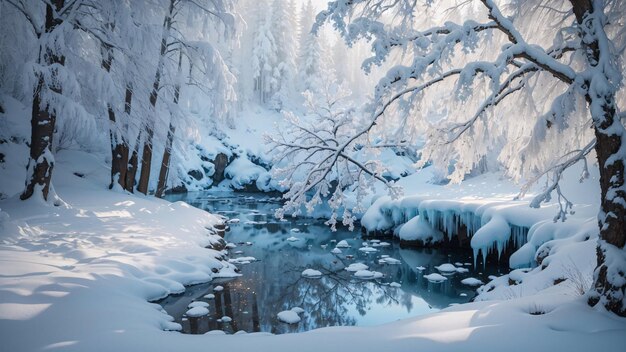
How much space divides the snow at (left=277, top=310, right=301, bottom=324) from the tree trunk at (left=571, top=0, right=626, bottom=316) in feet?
16.9

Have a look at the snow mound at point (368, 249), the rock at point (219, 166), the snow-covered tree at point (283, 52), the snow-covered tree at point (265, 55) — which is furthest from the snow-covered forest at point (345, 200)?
the snow-covered tree at point (265, 55)

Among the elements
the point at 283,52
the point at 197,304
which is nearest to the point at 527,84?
the point at 197,304

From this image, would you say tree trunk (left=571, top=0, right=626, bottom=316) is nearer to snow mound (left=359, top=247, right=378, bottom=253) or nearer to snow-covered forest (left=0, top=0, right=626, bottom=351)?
snow-covered forest (left=0, top=0, right=626, bottom=351)

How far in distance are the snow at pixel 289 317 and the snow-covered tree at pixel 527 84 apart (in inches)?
170

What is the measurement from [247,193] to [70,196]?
980 inches

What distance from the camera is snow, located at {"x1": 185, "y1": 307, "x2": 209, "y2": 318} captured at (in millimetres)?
6523

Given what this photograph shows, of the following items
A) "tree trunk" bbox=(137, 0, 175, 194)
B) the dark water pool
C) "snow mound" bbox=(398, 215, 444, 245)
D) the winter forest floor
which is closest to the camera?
the winter forest floor

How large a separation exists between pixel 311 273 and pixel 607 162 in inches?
337

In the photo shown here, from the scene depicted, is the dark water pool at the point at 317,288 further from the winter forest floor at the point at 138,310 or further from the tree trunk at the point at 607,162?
the tree trunk at the point at 607,162

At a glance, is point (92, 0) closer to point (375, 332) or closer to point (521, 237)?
point (375, 332)

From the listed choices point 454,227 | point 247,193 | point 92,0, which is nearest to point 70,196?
point 92,0

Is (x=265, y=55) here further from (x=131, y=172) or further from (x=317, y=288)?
(x=317, y=288)

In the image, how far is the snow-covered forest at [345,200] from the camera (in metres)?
3.51

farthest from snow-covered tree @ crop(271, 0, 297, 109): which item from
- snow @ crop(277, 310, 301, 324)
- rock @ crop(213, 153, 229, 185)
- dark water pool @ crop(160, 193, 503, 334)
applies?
snow @ crop(277, 310, 301, 324)
